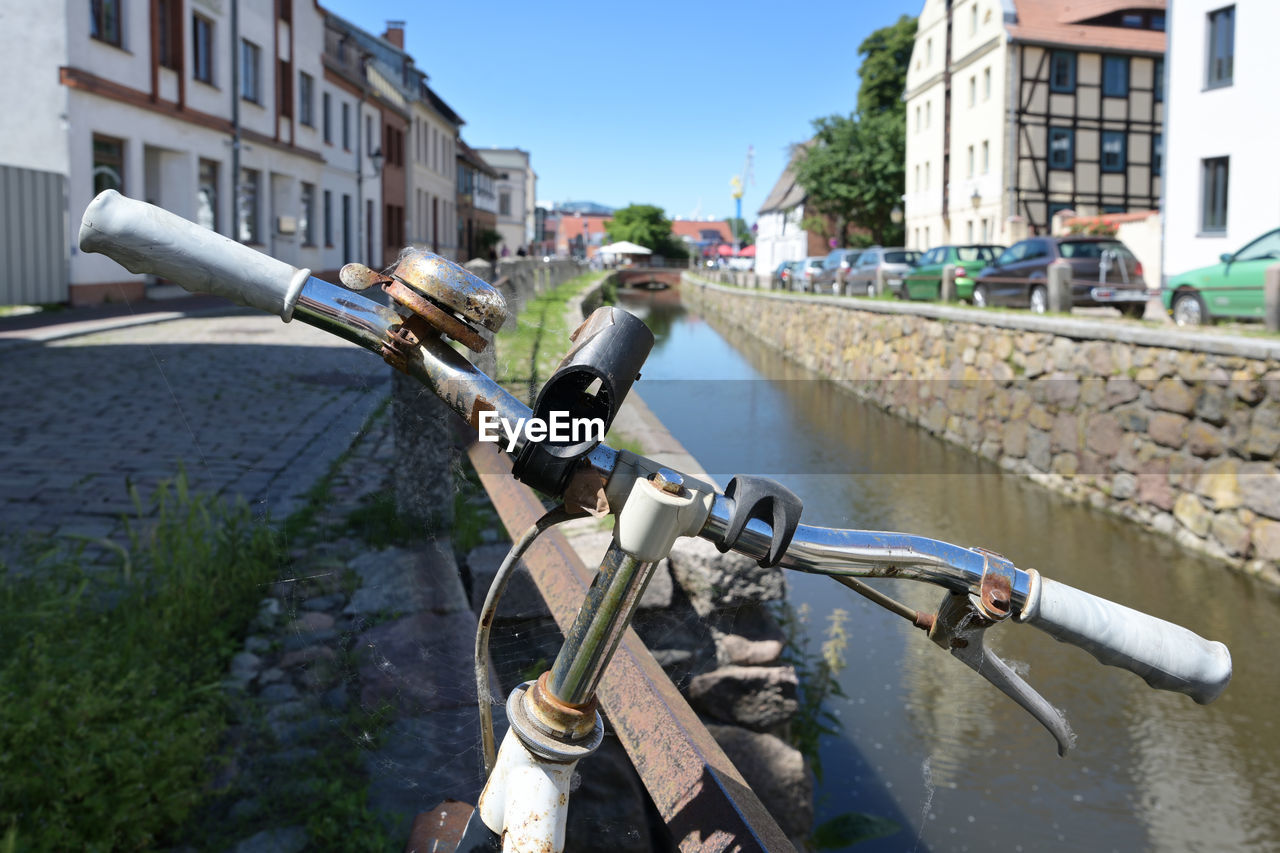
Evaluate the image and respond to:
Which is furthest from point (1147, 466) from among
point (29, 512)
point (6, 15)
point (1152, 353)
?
point (6, 15)

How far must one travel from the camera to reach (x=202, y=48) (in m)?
21.2

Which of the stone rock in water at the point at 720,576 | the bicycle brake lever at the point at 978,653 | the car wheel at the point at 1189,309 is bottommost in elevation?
the stone rock in water at the point at 720,576

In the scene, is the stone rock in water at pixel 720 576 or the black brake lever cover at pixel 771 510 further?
the stone rock in water at pixel 720 576

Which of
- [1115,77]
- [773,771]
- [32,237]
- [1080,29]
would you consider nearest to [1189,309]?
[773,771]

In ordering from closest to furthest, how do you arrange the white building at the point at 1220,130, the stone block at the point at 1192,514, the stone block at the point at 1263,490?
the stone block at the point at 1263,490 < the stone block at the point at 1192,514 < the white building at the point at 1220,130

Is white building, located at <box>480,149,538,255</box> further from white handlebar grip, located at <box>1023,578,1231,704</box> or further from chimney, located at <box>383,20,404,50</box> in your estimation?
white handlebar grip, located at <box>1023,578,1231,704</box>

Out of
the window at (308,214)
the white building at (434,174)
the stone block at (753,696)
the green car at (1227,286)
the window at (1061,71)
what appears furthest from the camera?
the white building at (434,174)

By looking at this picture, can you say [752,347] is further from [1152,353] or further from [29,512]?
[29,512]

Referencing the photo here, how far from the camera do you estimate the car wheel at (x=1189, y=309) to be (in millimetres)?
12766

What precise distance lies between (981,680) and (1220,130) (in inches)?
869

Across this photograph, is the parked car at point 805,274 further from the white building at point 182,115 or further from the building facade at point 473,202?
the building facade at point 473,202

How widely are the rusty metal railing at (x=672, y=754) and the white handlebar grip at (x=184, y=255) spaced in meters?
0.43

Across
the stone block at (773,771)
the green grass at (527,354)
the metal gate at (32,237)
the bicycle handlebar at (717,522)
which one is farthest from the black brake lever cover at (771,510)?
the metal gate at (32,237)

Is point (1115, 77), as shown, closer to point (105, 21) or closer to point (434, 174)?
point (434, 174)
